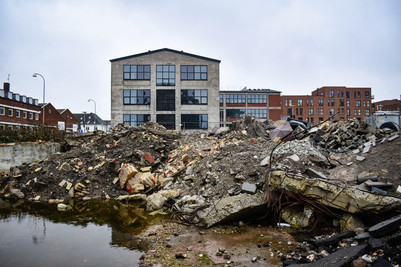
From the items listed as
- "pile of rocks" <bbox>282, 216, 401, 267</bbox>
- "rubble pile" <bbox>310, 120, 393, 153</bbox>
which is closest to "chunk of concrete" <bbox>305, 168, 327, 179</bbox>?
"pile of rocks" <bbox>282, 216, 401, 267</bbox>

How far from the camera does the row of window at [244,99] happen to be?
54.0 meters

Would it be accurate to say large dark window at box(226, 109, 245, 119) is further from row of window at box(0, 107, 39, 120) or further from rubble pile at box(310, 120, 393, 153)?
rubble pile at box(310, 120, 393, 153)

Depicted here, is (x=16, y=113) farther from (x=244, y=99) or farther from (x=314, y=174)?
(x=314, y=174)

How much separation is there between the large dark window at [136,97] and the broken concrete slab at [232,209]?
27031 millimetres

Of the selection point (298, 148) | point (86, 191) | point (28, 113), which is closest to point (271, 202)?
point (298, 148)

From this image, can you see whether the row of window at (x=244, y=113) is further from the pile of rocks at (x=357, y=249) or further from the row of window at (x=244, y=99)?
the pile of rocks at (x=357, y=249)

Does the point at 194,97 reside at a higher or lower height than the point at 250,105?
lower

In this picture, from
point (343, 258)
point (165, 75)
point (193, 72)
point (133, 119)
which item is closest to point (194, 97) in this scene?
point (193, 72)

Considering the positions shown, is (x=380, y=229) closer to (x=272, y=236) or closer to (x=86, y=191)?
(x=272, y=236)

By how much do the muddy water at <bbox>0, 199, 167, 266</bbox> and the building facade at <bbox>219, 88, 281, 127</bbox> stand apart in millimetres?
46637

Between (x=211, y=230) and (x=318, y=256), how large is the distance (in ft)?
8.44

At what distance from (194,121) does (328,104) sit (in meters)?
63.1

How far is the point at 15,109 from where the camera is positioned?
133ft

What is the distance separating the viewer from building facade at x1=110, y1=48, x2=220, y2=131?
31781 millimetres
